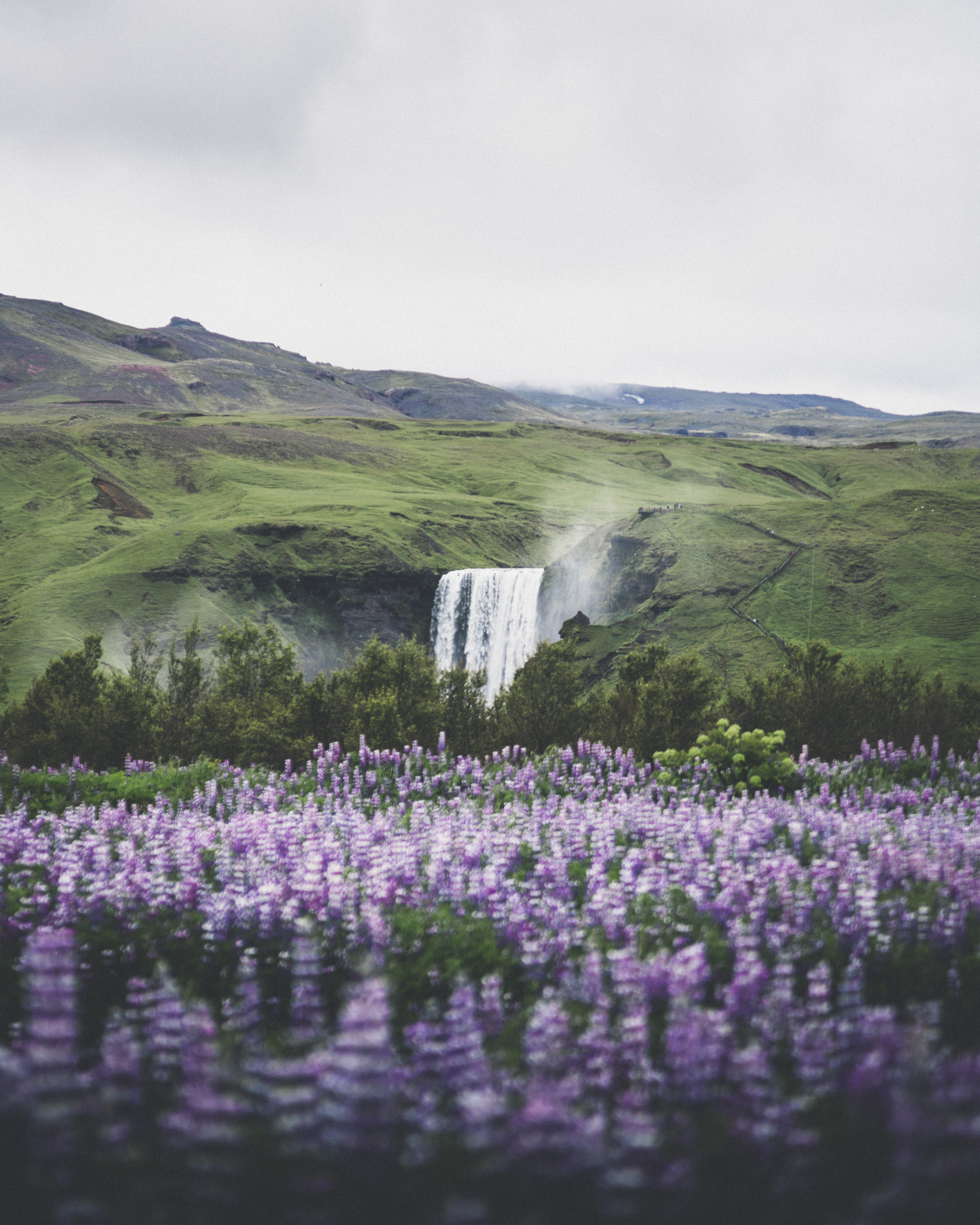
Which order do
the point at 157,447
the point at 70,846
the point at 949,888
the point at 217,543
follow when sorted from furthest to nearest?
the point at 157,447 → the point at 217,543 → the point at 70,846 → the point at 949,888

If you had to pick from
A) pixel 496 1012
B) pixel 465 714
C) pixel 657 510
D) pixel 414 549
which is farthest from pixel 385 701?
pixel 414 549

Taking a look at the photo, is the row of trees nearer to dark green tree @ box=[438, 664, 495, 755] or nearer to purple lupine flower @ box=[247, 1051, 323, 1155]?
dark green tree @ box=[438, 664, 495, 755]

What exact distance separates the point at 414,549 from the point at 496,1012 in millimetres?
54939

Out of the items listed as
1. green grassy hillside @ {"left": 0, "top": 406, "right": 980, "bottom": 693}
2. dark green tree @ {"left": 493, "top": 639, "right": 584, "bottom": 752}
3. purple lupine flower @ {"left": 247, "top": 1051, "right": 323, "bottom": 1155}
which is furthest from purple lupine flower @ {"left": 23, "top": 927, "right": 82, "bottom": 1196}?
green grassy hillside @ {"left": 0, "top": 406, "right": 980, "bottom": 693}

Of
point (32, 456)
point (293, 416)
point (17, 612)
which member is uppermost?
point (293, 416)

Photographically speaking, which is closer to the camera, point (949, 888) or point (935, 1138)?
point (935, 1138)

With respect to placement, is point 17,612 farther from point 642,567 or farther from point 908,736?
point 908,736

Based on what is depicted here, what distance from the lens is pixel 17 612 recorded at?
149 ft

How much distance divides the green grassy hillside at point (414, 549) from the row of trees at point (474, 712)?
17.7 m

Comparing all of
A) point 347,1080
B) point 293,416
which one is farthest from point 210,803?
point 293,416

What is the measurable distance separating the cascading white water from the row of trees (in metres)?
27.4

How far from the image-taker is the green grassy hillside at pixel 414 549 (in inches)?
1453

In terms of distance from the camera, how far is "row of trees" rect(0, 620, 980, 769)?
13.9 metres

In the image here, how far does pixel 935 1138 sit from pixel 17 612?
170 ft
